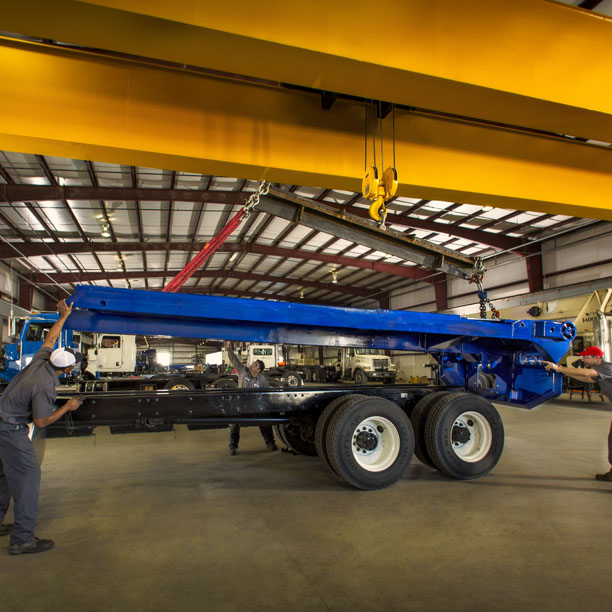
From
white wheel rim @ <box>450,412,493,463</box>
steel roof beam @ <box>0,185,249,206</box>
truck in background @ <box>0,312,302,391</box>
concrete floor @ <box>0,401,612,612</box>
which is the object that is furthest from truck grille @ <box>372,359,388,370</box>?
white wheel rim @ <box>450,412,493,463</box>

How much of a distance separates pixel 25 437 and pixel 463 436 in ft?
15.3

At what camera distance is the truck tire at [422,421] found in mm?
5398

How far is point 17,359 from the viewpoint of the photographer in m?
10.9

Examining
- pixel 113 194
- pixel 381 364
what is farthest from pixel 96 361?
pixel 381 364

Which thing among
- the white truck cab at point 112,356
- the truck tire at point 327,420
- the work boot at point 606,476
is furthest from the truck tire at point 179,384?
the work boot at point 606,476

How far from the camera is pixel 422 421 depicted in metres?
5.43

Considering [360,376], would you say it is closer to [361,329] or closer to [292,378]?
[292,378]

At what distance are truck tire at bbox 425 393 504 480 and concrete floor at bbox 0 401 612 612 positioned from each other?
0.24 meters

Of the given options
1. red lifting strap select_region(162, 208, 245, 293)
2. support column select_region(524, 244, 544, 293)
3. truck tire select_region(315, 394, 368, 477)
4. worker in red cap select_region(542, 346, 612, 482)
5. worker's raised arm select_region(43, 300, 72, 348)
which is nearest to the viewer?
worker's raised arm select_region(43, 300, 72, 348)

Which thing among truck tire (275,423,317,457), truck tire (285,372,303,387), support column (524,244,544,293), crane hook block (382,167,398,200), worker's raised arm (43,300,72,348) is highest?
support column (524,244,544,293)

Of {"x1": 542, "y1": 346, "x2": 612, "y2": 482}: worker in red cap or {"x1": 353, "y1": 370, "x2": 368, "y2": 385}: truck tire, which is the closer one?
{"x1": 542, "y1": 346, "x2": 612, "y2": 482}: worker in red cap

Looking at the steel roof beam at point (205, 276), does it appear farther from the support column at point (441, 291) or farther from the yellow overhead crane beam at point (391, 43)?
the yellow overhead crane beam at point (391, 43)

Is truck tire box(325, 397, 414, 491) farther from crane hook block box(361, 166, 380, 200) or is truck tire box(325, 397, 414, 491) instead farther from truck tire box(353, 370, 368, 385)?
truck tire box(353, 370, 368, 385)

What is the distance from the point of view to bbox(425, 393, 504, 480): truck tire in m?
5.21
